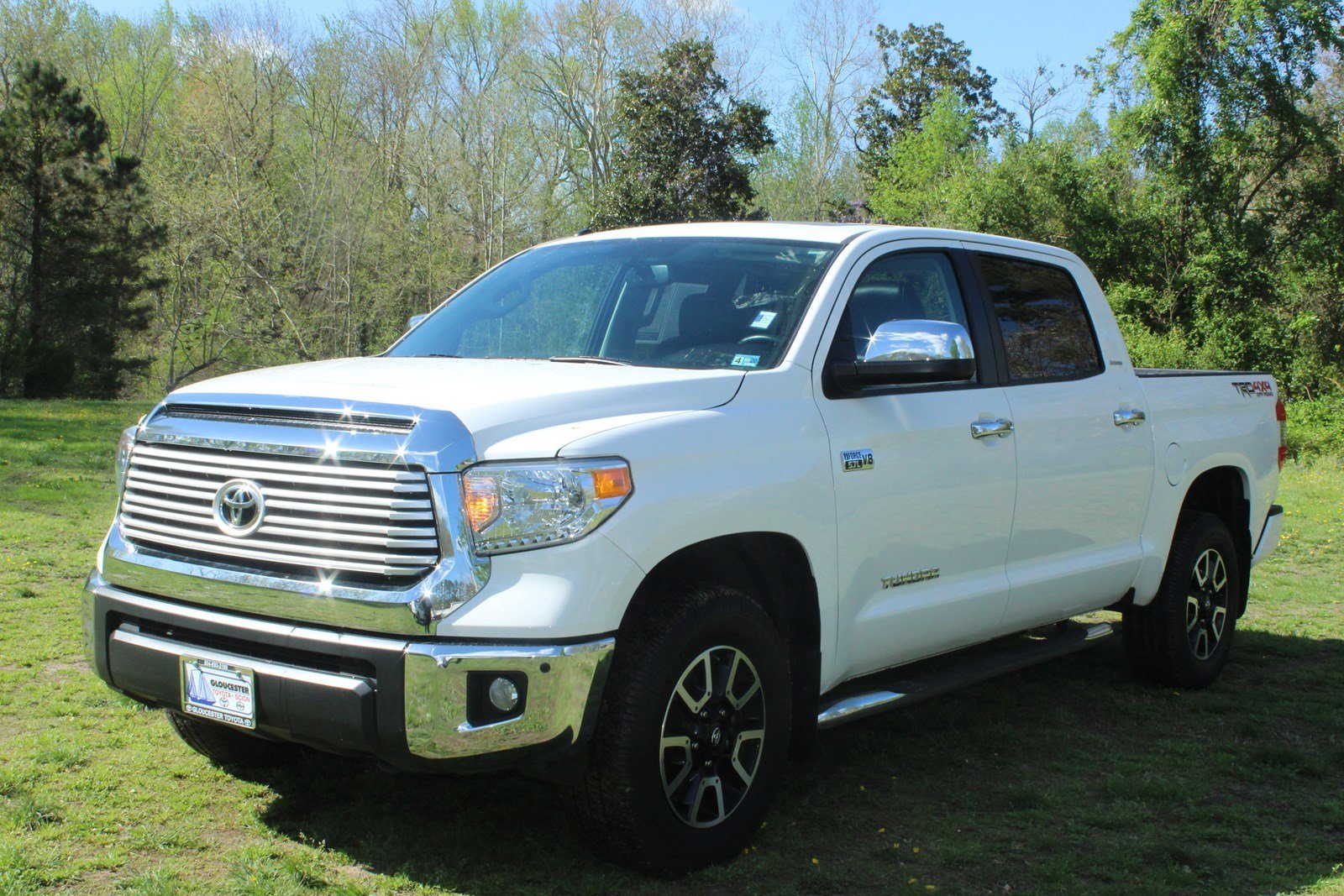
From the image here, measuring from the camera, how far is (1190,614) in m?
6.39

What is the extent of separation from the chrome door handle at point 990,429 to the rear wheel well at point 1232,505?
2.14 m

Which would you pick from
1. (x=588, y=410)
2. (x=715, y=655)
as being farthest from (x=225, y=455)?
(x=715, y=655)

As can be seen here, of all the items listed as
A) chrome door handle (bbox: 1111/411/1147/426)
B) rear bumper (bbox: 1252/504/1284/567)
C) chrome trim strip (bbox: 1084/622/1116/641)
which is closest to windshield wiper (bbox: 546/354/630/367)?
chrome door handle (bbox: 1111/411/1147/426)

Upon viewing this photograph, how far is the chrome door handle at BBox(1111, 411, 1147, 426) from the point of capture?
5.61 meters

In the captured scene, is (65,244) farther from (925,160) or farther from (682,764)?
(682,764)

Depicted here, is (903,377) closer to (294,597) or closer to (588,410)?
(588,410)

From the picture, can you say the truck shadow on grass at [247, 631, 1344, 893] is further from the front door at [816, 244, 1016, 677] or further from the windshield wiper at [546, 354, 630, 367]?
the windshield wiper at [546, 354, 630, 367]

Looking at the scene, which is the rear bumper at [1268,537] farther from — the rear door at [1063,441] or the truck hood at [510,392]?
the truck hood at [510,392]

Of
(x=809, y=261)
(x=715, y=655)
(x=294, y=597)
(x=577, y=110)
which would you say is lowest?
(x=715, y=655)

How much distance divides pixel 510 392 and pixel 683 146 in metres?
37.0

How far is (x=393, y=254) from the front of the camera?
48625mm

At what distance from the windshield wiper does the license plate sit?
151cm

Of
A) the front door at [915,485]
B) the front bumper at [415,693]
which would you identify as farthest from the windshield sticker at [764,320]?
the front bumper at [415,693]

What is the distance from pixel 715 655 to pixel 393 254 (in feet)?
153
